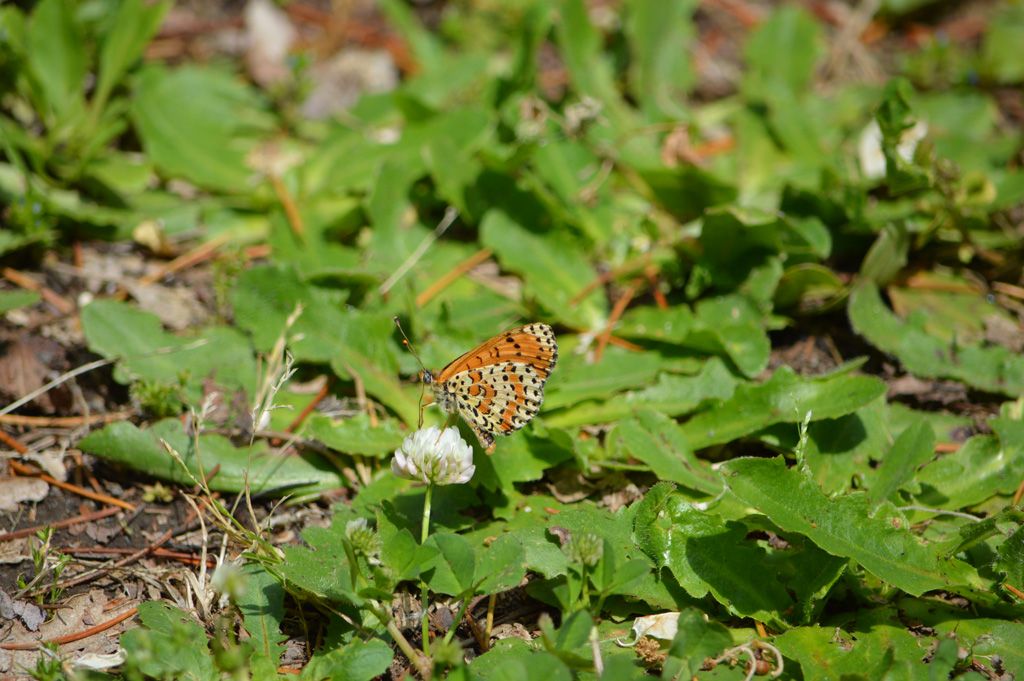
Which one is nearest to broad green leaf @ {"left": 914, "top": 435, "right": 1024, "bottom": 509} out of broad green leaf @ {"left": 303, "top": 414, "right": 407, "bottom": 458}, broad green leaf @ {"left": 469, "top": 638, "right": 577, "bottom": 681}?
broad green leaf @ {"left": 469, "top": 638, "right": 577, "bottom": 681}

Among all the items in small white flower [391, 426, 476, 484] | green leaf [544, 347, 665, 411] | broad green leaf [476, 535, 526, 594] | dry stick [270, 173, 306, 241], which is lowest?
broad green leaf [476, 535, 526, 594]

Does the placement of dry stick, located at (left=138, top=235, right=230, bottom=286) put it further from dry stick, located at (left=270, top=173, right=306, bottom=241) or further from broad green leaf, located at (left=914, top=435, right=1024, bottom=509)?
broad green leaf, located at (left=914, top=435, right=1024, bottom=509)

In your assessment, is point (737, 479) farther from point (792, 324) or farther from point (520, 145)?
point (520, 145)

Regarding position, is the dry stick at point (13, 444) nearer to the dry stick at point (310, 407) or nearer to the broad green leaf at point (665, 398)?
the dry stick at point (310, 407)

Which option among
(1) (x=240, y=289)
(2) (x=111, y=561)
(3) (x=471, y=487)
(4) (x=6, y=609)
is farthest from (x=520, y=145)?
(4) (x=6, y=609)

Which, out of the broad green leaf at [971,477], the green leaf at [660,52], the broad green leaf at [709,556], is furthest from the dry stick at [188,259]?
the broad green leaf at [971,477]
